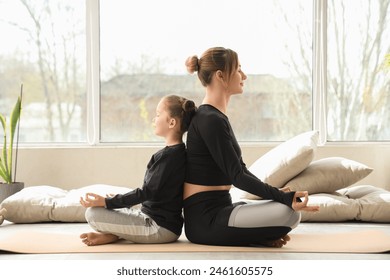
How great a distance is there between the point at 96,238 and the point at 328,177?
5.34 feet

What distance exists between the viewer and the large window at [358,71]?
17.4 feet

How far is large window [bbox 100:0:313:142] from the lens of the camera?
534 centimetres

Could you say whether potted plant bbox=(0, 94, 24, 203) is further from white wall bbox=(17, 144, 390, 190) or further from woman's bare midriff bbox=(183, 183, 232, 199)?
woman's bare midriff bbox=(183, 183, 232, 199)

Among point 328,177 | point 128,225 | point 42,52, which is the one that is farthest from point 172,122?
point 42,52

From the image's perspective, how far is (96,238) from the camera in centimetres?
287

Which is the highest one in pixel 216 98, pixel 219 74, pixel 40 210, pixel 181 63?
pixel 181 63

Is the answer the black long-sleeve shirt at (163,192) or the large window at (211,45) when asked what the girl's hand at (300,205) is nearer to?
the black long-sleeve shirt at (163,192)

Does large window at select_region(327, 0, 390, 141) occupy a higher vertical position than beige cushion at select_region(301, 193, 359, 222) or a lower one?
higher

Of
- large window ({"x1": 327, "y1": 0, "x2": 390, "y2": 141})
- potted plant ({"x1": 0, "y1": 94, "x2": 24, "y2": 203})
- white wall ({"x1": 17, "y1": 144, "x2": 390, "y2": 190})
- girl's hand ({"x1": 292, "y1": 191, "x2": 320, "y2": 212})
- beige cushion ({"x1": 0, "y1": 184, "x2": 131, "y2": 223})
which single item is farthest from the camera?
large window ({"x1": 327, "y1": 0, "x2": 390, "y2": 141})

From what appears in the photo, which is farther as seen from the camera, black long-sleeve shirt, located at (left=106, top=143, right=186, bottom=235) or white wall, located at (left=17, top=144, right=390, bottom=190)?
white wall, located at (left=17, top=144, right=390, bottom=190)

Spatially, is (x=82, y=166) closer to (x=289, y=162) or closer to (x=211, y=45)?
(x=211, y=45)

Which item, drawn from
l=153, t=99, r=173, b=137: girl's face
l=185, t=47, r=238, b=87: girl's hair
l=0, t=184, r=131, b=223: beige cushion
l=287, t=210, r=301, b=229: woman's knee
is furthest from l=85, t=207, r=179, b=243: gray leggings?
l=0, t=184, r=131, b=223: beige cushion

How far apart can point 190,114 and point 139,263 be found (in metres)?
0.74

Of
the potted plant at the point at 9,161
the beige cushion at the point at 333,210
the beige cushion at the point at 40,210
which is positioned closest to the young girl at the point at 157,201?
the beige cushion at the point at 40,210
